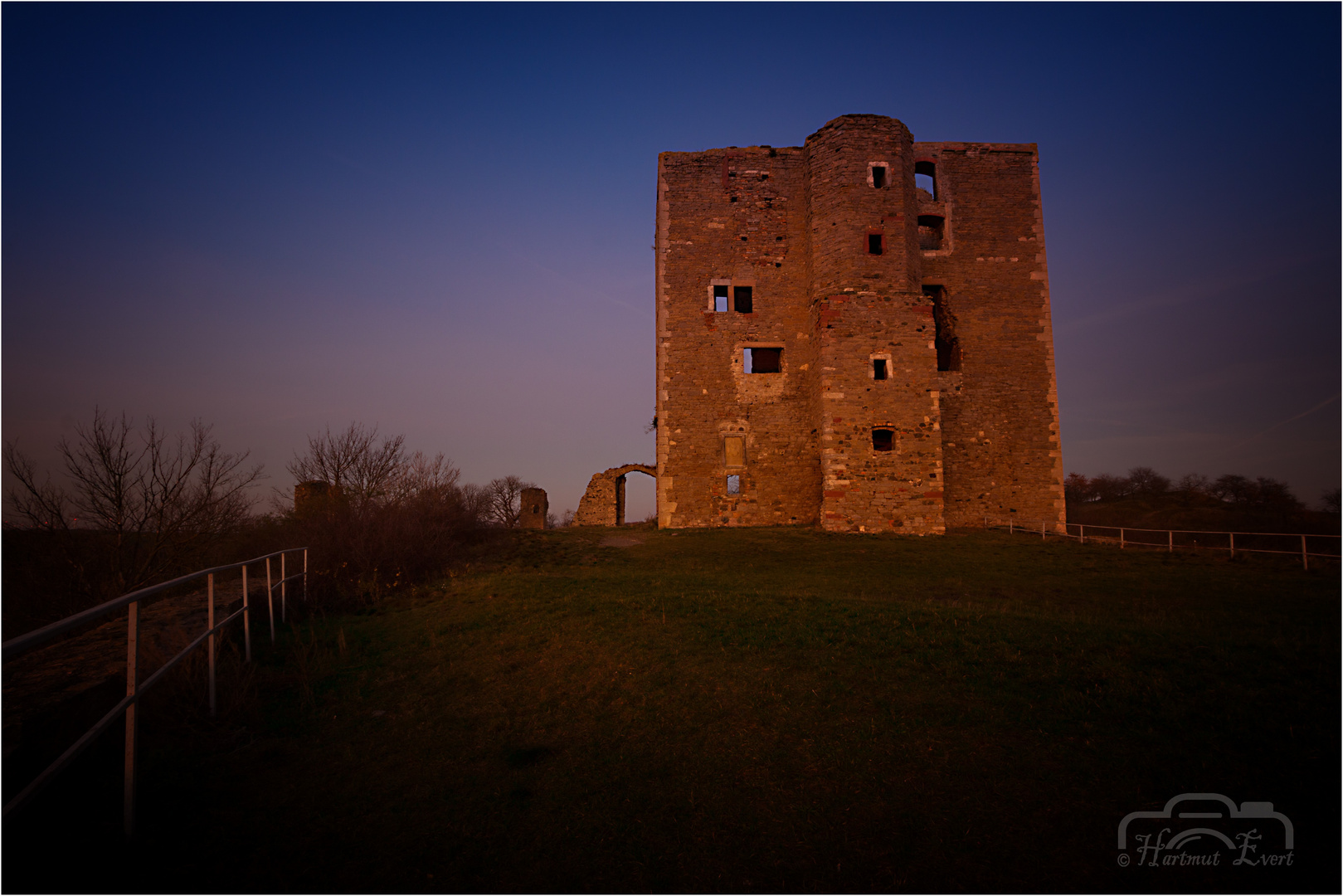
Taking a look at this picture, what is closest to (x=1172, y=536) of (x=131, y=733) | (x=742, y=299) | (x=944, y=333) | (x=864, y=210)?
(x=944, y=333)

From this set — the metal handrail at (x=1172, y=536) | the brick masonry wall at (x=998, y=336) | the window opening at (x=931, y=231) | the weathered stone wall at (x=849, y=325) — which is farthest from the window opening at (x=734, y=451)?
the window opening at (x=931, y=231)

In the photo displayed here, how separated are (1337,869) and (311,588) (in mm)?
11168

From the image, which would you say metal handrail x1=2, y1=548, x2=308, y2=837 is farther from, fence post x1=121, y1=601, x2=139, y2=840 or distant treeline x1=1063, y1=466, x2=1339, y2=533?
distant treeline x1=1063, y1=466, x2=1339, y2=533

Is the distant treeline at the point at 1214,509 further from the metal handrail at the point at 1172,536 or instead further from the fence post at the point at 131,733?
the fence post at the point at 131,733

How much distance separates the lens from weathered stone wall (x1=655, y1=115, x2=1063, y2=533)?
18.3m

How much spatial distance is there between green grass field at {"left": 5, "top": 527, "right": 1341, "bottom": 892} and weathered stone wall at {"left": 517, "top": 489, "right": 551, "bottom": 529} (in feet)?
69.2

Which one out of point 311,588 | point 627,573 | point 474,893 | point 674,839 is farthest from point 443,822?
point 627,573

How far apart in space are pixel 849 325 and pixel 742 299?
500 centimetres

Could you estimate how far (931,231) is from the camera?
22.5 meters

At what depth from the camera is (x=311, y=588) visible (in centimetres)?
957

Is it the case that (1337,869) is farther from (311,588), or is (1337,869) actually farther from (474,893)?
(311,588)

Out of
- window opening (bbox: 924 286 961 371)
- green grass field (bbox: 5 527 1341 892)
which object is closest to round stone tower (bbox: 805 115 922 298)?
window opening (bbox: 924 286 961 371)

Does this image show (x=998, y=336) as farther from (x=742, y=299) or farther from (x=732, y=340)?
(x=732, y=340)

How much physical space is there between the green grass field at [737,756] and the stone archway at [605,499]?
59.6ft
